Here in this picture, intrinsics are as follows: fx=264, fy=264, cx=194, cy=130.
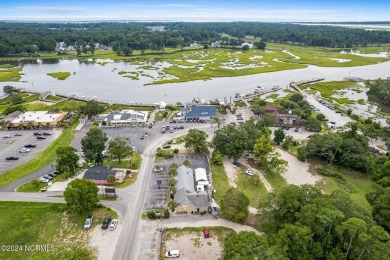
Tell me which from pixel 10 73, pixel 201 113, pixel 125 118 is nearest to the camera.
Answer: pixel 125 118

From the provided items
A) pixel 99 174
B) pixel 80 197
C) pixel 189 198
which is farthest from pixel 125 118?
pixel 189 198

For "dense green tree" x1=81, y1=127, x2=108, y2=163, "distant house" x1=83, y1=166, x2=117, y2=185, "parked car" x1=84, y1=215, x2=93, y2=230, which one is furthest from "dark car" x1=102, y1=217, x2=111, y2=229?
"dense green tree" x1=81, y1=127, x2=108, y2=163

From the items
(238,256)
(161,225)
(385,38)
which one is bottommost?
(161,225)

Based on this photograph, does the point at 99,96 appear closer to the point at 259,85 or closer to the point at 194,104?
the point at 194,104

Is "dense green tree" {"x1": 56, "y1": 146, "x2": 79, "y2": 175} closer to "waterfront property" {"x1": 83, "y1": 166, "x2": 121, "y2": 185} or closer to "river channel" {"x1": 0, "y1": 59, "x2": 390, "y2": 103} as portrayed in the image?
"waterfront property" {"x1": 83, "y1": 166, "x2": 121, "y2": 185}

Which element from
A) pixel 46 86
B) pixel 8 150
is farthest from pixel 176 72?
pixel 8 150

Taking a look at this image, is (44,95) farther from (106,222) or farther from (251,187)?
(251,187)

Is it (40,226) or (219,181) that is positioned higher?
(219,181)
